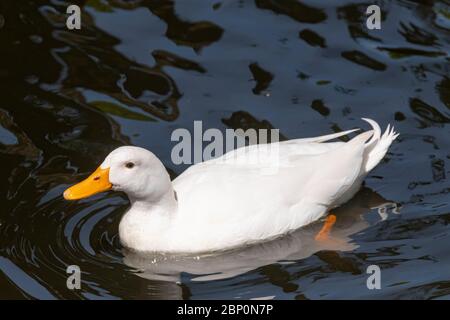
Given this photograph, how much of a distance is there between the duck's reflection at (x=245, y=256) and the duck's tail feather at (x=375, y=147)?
47cm

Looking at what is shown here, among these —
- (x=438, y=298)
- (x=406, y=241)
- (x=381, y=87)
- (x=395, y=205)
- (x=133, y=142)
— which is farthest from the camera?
(x=381, y=87)

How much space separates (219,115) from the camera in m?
9.56

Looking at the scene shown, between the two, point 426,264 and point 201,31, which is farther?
point 201,31

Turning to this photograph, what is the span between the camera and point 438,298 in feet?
23.5

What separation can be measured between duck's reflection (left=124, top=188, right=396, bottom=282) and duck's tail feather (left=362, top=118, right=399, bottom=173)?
0.47m

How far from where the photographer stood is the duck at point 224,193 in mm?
7559

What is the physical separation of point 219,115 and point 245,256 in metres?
2.14

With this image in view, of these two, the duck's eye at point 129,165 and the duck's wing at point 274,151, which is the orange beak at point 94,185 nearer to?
the duck's eye at point 129,165

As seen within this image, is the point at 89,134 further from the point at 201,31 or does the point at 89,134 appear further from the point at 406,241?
the point at 406,241

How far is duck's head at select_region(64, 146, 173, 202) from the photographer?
24.5 feet

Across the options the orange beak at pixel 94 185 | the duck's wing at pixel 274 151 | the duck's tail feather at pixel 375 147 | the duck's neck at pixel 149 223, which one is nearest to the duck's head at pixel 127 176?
the orange beak at pixel 94 185

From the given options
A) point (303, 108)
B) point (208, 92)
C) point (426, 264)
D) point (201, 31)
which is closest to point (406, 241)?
point (426, 264)

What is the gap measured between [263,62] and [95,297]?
3.90m

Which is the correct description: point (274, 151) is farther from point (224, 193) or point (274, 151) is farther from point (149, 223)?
point (149, 223)
